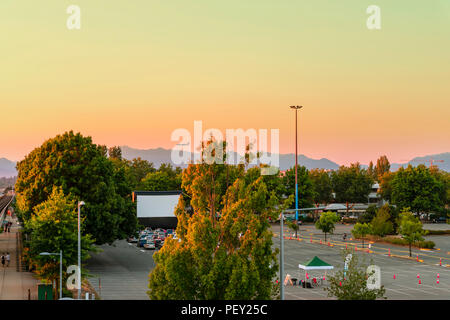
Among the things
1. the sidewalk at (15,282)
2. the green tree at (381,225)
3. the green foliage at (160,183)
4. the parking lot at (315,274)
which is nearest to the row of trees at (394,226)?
the green tree at (381,225)

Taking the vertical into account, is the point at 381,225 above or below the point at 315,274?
above

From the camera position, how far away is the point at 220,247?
961 inches

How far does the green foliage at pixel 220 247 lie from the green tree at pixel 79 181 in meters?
36.9

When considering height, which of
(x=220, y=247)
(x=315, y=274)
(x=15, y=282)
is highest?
(x=220, y=247)

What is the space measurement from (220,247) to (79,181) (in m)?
41.3

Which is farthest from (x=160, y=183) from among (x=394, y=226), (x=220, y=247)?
(x=220, y=247)

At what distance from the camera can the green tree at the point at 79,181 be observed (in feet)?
201

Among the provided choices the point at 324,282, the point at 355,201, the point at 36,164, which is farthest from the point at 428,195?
the point at 36,164

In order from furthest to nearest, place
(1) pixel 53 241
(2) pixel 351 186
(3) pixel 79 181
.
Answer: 1. (2) pixel 351 186
2. (3) pixel 79 181
3. (1) pixel 53 241

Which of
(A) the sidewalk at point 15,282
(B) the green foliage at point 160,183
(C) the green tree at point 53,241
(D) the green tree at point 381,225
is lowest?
(A) the sidewalk at point 15,282

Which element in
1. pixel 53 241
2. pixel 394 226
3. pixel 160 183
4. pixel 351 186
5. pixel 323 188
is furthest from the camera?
pixel 323 188

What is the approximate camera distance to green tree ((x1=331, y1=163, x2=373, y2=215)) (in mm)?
163500

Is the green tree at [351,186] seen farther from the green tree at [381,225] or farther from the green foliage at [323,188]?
the green tree at [381,225]

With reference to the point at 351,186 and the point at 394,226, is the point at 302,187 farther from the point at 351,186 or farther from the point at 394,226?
the point at 394,226
